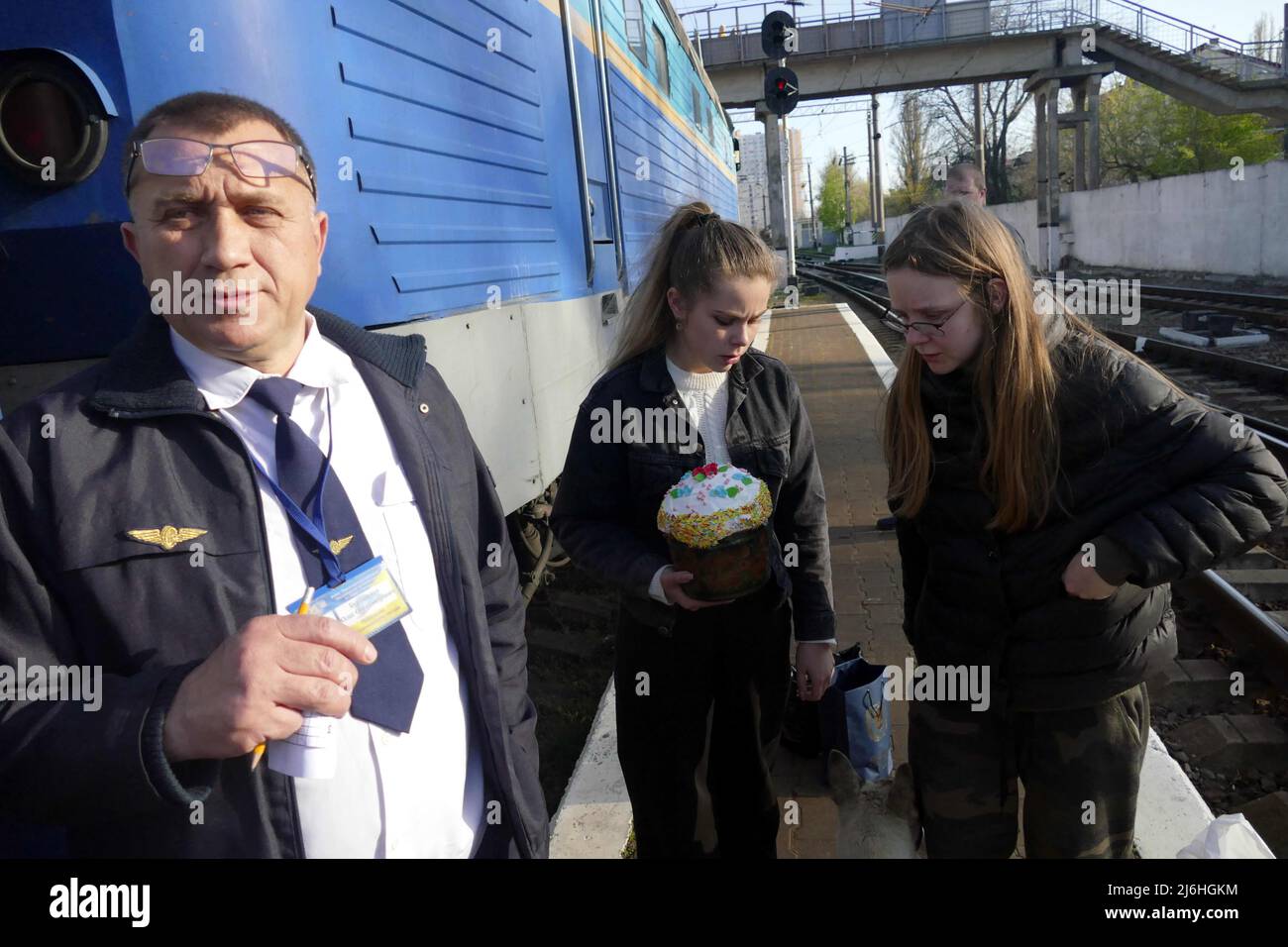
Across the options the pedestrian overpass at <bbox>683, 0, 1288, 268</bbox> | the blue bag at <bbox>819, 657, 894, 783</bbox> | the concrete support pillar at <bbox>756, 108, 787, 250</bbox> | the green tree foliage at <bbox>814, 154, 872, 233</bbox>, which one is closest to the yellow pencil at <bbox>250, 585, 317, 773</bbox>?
the blue bag at <bbox>819, 657, 894, 783</bbox>

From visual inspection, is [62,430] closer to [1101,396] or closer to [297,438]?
[297,438]

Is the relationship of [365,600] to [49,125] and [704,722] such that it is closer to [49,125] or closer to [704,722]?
[704,722]

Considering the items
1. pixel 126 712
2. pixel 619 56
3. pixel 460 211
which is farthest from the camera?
pixel 619 56

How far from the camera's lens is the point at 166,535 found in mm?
1361

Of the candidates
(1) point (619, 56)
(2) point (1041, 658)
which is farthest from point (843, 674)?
(1) point (619, 56)

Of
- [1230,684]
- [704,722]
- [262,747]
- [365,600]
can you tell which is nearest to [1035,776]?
[704,722]

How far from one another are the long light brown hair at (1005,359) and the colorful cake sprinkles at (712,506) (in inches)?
16.1

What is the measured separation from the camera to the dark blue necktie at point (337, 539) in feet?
4.87

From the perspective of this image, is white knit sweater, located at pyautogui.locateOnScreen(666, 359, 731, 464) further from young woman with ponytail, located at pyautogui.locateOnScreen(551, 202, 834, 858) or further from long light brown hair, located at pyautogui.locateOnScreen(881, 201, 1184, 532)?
long light brown hair, located at pyautogui.locateOnScreen(881, 201, 1184, 532)

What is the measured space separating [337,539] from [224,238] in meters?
0.53

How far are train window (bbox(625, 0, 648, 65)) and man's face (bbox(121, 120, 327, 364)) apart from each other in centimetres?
590

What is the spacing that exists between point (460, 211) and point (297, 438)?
2.16 m

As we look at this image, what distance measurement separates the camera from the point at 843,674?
3.23 metres

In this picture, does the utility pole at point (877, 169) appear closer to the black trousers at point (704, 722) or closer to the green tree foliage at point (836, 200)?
the green tree foliage at point (836, 200)
